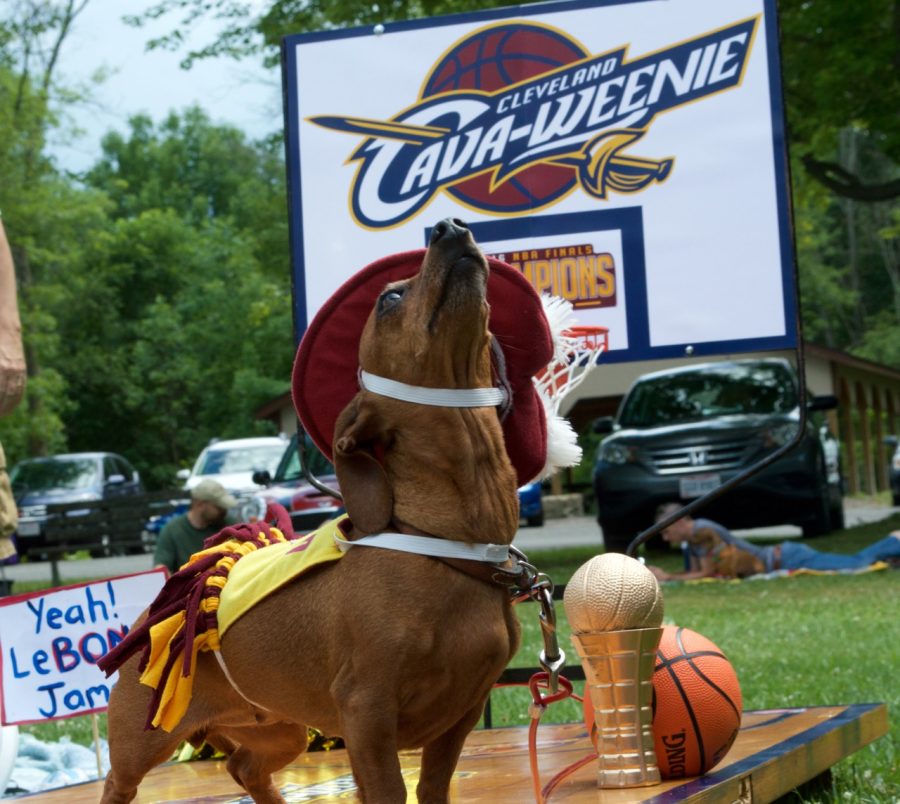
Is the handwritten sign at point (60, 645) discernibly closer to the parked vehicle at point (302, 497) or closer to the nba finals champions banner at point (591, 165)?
the nba finals champions banner at point (591, 165)

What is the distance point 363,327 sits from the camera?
3176 millimetres

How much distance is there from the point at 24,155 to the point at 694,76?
22813 mm

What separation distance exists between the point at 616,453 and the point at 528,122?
27.8ft

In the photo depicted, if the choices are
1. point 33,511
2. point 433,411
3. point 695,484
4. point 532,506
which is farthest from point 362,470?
point 33,511

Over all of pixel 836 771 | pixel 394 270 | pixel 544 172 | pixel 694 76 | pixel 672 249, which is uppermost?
pixel 694 76

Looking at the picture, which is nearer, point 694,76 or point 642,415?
point 694,76

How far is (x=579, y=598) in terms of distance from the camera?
12.1ft

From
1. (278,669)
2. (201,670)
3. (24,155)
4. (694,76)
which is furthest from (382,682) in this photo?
(24,155)

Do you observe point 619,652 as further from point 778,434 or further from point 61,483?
point 61,483

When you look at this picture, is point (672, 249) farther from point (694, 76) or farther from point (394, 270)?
point (394, 270)

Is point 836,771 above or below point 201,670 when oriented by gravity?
below

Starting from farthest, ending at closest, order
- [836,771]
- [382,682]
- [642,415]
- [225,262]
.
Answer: [225,262] < [642,415] < [836,771] < [382,682]

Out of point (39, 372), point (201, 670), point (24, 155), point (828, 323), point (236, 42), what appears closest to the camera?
point (201, 670)

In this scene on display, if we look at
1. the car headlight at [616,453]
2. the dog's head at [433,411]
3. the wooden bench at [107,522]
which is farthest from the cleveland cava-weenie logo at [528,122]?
the wooden bench at [107,522]
